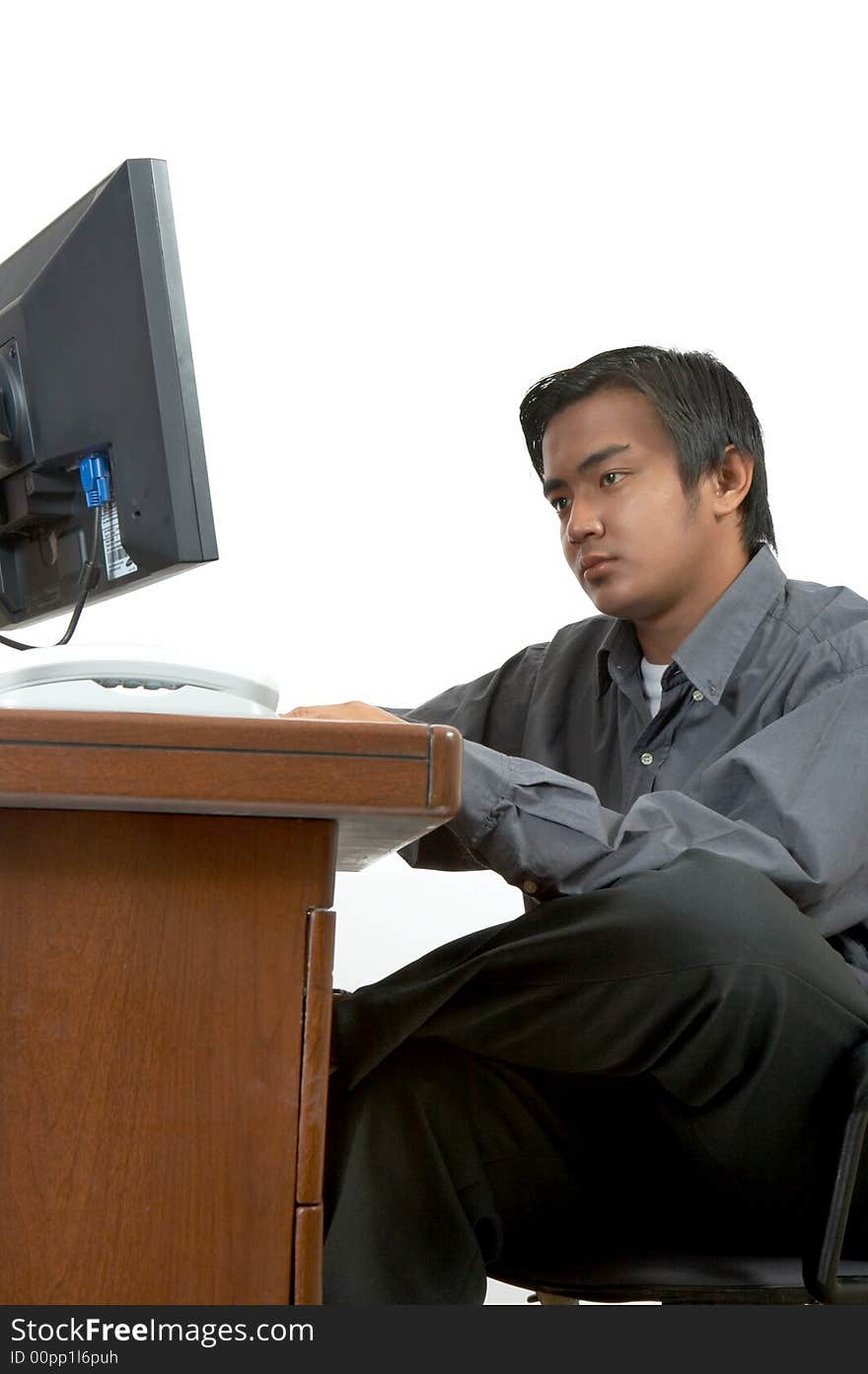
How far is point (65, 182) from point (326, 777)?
196 cm

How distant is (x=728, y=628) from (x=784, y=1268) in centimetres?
63

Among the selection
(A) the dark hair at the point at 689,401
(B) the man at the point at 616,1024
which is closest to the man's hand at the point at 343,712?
(B) the man at the point at 616,1024

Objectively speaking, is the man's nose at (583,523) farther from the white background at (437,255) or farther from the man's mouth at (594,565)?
the white background at (437,255)

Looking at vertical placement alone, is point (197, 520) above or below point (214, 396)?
below

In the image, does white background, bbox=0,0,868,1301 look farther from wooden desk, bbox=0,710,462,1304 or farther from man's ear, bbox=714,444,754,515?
wooden desk, bbox=0,710,462,1304

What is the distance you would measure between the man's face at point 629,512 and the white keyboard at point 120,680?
79 cm

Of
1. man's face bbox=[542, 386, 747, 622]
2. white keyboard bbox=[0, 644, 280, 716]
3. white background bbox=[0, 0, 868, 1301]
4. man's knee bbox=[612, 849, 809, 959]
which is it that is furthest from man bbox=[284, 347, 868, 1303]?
white background bbox=[0, 0, 868, 1301]

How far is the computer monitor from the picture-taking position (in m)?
0.93

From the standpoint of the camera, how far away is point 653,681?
1536 millimetres

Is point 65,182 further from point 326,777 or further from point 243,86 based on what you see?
point 326,777

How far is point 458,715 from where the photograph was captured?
1.62m

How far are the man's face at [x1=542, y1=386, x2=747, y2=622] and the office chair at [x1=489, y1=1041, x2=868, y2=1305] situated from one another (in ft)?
2.13

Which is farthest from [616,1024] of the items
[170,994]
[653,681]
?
[653,681]

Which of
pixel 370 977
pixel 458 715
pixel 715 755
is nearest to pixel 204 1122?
pixel 715 755
